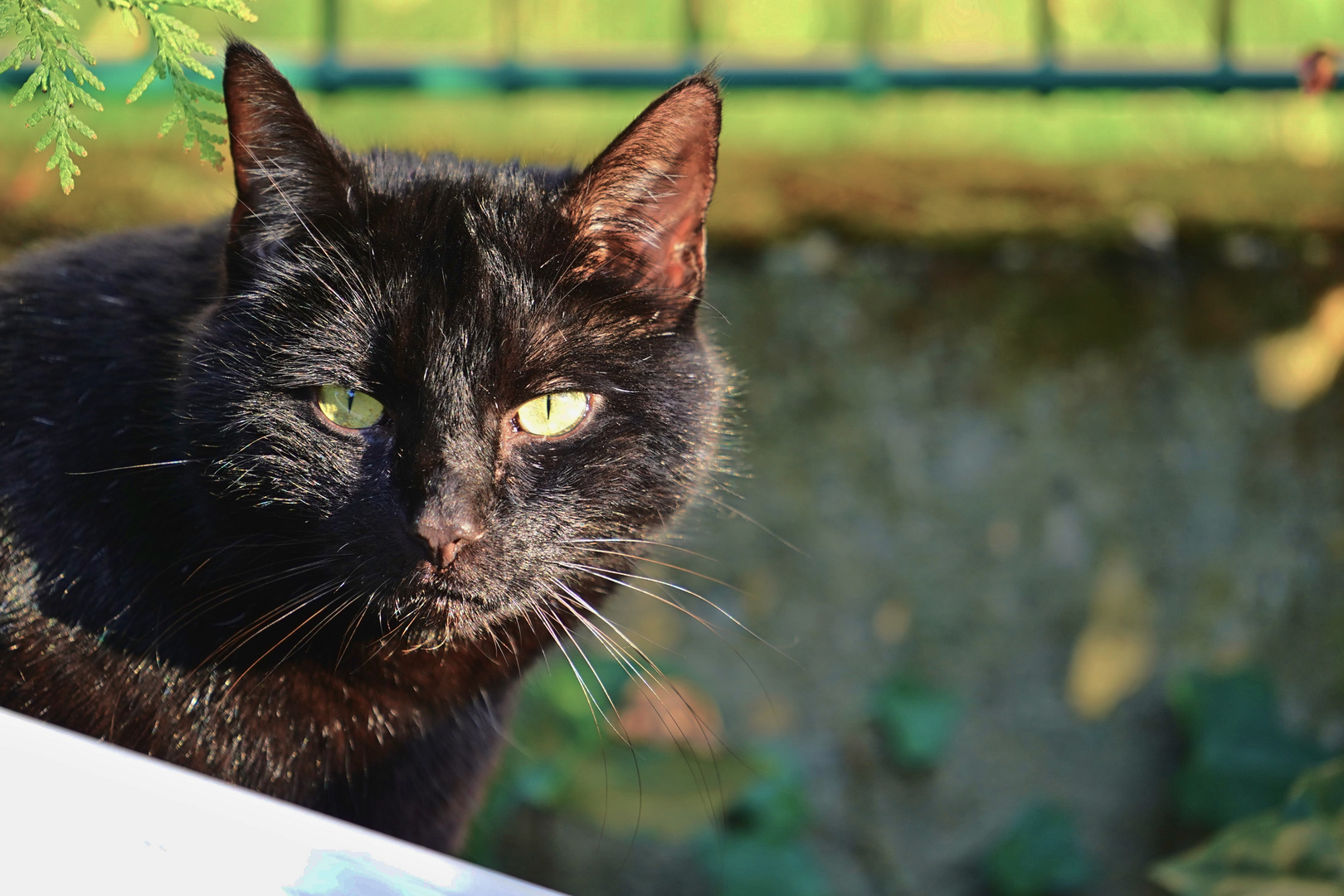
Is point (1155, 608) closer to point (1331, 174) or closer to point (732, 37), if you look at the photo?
point (1331, 174)

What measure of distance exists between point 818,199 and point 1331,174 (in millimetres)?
893

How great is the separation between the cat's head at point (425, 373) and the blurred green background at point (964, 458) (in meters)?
0.87

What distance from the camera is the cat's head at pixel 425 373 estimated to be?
916mm

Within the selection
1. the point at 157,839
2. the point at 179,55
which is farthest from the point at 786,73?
the point at 157,839

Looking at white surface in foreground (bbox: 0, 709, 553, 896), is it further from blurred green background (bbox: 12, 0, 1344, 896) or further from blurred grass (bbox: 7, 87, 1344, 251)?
blurred grass (bbox: 7, 87, 1344, 251)

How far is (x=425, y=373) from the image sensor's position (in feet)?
3.03

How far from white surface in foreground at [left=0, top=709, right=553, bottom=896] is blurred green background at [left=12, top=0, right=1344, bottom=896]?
131 centimetres

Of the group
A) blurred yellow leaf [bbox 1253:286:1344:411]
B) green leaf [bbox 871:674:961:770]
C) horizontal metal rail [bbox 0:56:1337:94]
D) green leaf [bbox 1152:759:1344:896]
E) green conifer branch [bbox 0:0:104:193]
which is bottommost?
green leaf [bbox 871:674:961:770]

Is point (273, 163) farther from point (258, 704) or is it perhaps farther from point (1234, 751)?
point (1234, 751)

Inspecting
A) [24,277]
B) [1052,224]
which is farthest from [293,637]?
[1052,224]

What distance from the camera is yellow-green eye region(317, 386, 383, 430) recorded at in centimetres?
95

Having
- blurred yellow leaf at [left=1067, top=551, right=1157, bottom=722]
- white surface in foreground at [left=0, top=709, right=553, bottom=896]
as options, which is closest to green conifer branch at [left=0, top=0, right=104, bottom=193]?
white surface in foreground at [left=0, top=709, right=553, bottom=896]

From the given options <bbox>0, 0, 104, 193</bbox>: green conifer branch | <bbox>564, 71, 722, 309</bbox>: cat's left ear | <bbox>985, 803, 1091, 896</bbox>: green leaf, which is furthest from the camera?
<bbox>985, 803, 1091, 896</bbox>: green leaf

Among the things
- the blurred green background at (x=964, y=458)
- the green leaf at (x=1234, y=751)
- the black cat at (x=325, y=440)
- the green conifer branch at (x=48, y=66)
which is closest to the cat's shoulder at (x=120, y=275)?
the black cat at (x=325, y=440)
